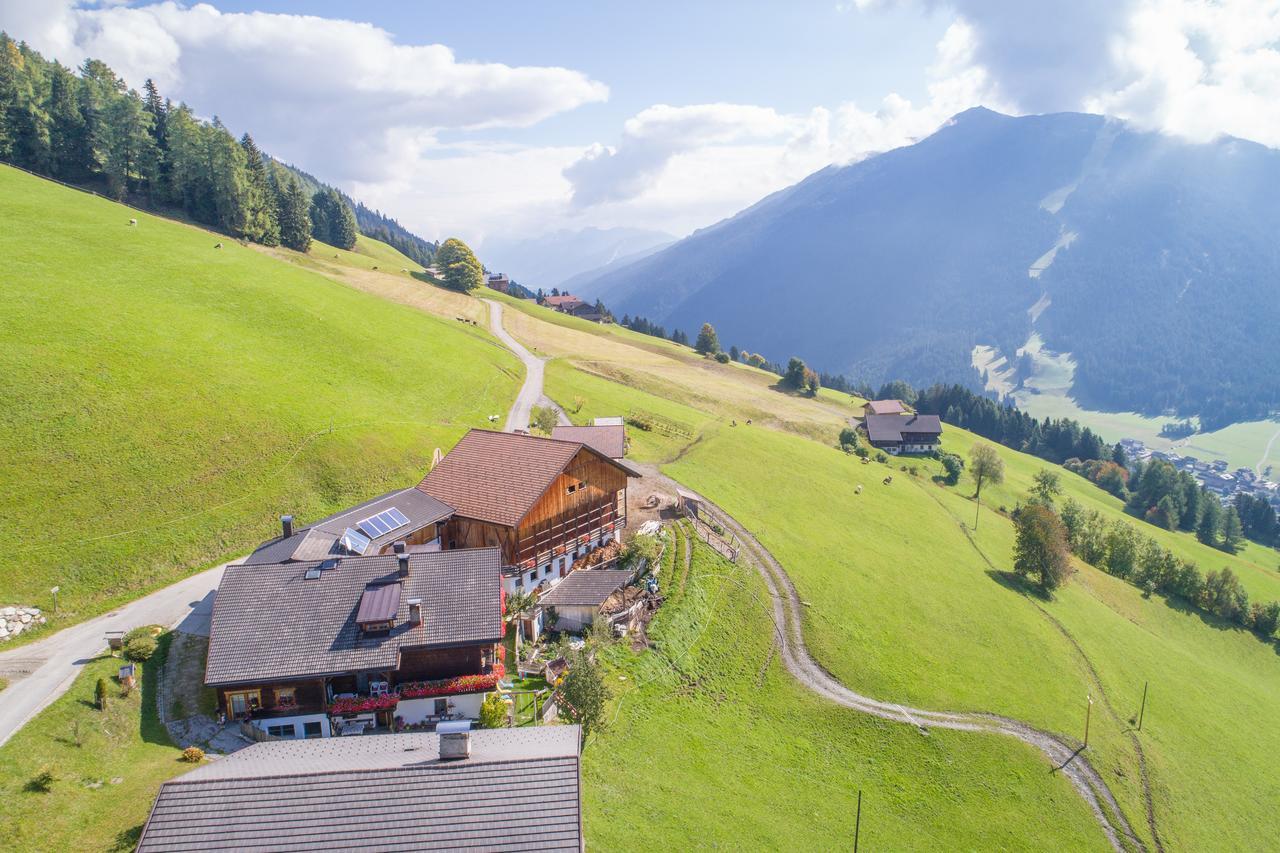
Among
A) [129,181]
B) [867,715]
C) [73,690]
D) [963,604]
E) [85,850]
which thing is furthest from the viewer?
[129,181]

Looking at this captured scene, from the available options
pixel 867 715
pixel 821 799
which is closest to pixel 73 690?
pixel 821 799

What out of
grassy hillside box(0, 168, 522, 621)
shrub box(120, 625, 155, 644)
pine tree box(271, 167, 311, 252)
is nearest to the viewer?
shrub box(120, 625, 155, 644)

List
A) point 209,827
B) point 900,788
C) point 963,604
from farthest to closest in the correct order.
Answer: point 963,604, point 900,788, point 209,827

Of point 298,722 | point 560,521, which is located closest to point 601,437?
point 560,521

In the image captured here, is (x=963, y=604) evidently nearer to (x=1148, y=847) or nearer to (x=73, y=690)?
(x=1148, y=847)

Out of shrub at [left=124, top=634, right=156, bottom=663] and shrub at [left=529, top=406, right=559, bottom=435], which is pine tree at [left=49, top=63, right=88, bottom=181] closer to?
shrub at [left=529, top=406, right=559, bottom=435]

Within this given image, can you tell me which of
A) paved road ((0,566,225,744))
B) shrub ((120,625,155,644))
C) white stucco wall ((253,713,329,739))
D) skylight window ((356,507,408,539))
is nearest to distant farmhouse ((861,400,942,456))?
skylight window ((356,507,408,539))
